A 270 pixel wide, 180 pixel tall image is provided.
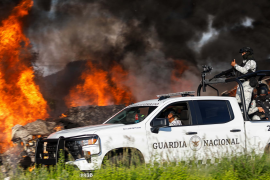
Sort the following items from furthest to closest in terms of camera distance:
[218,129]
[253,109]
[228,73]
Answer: [228,73] < [253,109] < [218,129]

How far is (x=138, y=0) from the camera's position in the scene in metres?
15.6

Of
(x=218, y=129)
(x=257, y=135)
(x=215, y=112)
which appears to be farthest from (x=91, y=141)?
(x=257, y=135)

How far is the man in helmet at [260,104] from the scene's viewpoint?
697 cm

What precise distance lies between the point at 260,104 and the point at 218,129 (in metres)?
1.77

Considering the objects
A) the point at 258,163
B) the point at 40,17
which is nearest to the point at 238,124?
the point at 258,163

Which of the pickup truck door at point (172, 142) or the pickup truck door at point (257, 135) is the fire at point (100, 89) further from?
the pickup truck door at point (257, 135)

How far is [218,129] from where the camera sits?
5.89 meters

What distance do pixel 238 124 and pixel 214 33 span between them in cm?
1094

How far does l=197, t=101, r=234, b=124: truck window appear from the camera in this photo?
5.98 metres

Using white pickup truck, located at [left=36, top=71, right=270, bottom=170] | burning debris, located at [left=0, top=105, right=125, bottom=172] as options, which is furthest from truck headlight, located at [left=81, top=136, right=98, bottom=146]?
burning debris, located at [left=0, top=105, right=125, bottom=172]

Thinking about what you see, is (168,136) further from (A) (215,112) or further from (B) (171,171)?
(A) (215,112)

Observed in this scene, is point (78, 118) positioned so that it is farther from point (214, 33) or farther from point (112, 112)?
point (214, 33)

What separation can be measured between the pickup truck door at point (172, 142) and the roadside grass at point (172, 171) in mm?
345

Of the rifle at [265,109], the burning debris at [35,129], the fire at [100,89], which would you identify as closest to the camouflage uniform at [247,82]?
the rifle at [265,109]
